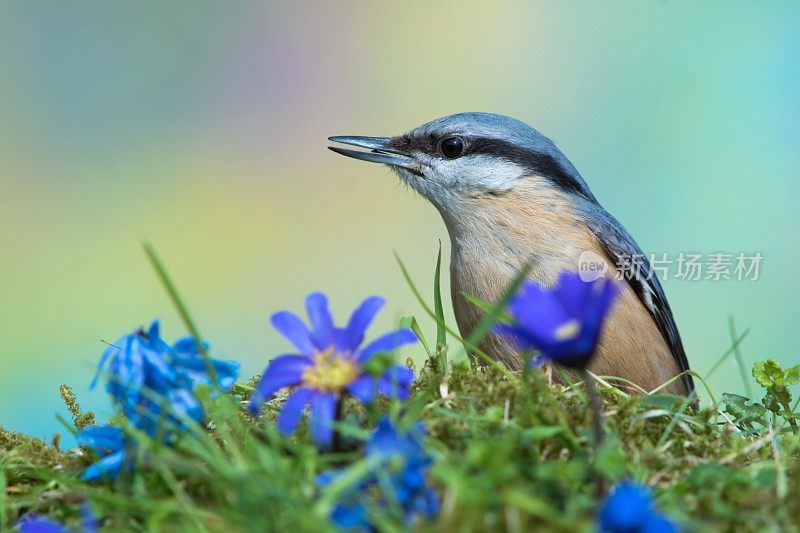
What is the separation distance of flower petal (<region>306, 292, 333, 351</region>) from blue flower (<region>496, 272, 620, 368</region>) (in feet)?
1.65

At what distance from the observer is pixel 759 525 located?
5.06 ft

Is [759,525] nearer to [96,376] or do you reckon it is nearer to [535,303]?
[535,303]

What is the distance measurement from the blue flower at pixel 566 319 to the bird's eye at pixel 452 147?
2.71m

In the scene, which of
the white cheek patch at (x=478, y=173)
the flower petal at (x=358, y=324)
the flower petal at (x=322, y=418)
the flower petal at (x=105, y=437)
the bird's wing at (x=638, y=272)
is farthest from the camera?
the white cheek patch at (x=478, y=173)

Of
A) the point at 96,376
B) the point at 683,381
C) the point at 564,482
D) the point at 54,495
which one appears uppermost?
the point at 96,376

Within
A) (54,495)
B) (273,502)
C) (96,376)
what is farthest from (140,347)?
(273,502)

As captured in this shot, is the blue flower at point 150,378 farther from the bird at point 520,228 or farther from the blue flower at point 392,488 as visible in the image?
the bird at point 520,228

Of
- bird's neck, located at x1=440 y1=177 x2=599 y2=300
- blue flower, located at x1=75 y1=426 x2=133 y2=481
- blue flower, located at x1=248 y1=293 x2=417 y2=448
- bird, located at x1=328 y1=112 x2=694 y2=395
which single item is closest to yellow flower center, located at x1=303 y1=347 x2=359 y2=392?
blue flower, located at x1=248 y1=293 x2=417 y2=448

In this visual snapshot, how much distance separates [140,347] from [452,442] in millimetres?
712

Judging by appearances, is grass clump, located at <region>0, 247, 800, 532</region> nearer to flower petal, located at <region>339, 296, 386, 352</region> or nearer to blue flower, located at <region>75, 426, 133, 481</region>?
blue flower, located at <region>75, 426, 133, 481</region>

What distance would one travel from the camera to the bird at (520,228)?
3783 millimetres

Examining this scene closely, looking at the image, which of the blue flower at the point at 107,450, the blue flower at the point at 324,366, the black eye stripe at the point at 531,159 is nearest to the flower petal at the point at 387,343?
the blue flower at the point at 324,366

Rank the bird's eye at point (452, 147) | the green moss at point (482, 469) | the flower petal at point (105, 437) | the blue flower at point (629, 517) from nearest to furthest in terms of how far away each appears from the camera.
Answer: the blue flower at point (629, 517) < the green moss at point (482, 469) < the flower petal at point (105, 437) < the bird's eye at point (452, 147)

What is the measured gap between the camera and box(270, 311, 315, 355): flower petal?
6.24ft
